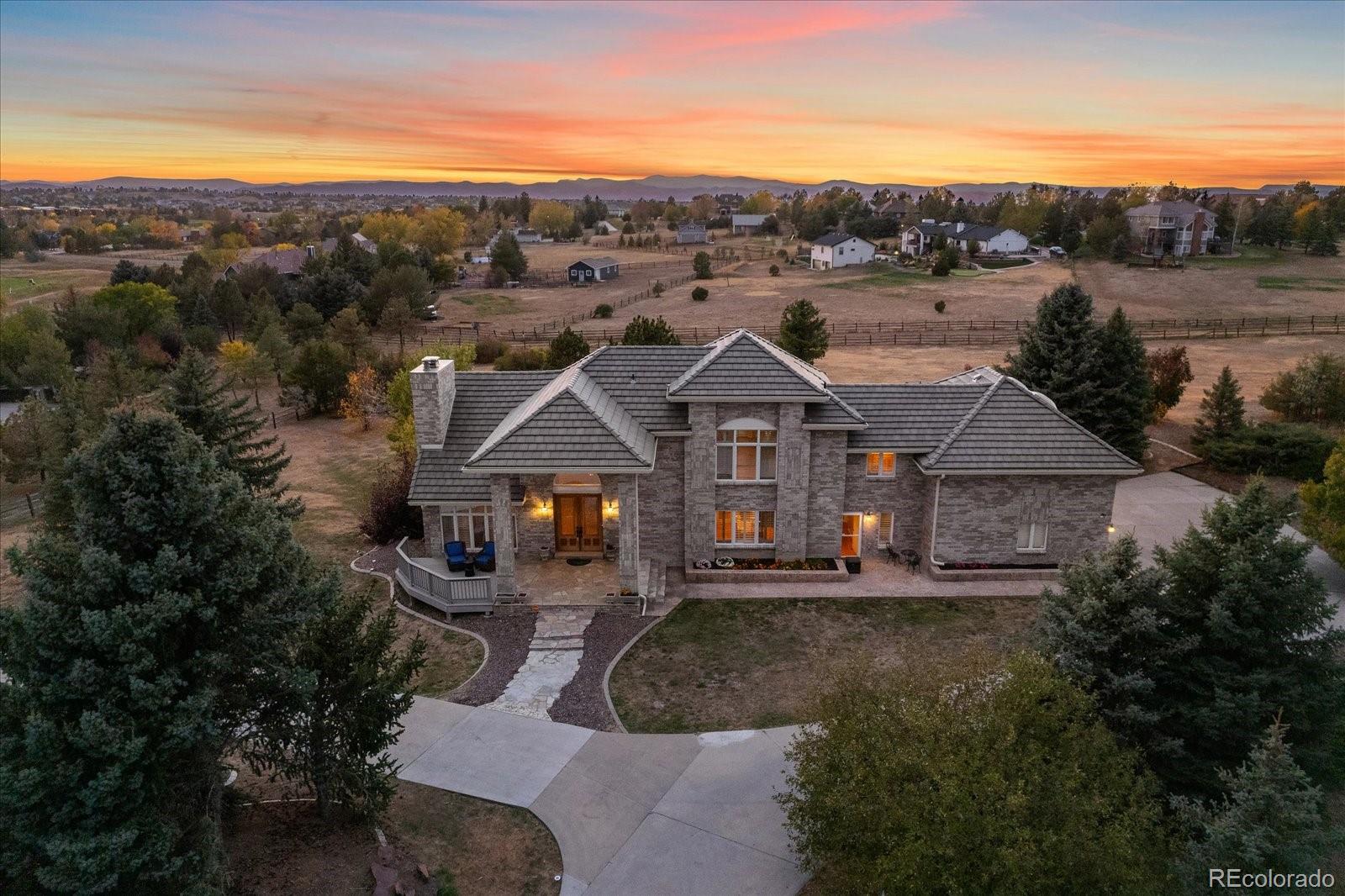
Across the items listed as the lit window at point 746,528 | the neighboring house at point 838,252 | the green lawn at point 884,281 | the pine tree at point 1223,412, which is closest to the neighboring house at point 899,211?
the neighboring house at point 838,252

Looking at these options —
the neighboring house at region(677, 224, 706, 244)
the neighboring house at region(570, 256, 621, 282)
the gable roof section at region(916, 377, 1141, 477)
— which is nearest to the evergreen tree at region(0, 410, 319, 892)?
the gable roof section at region(916, 377, 1141, 477)

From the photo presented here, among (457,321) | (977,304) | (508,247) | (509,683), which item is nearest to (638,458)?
(509,683)

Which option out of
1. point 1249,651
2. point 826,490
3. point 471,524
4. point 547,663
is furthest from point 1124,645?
point 471,524

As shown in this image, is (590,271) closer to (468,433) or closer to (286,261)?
(286,261)

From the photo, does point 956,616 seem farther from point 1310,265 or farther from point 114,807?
point 1310,265

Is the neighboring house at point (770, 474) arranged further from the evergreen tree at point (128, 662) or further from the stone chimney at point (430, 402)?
the evergreen tree at point (128, 662)

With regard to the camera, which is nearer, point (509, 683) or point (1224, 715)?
point (1224, 715)

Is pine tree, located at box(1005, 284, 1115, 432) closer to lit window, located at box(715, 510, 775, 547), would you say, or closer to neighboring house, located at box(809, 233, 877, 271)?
lit window, located at box(715, 510, 775, 547)
